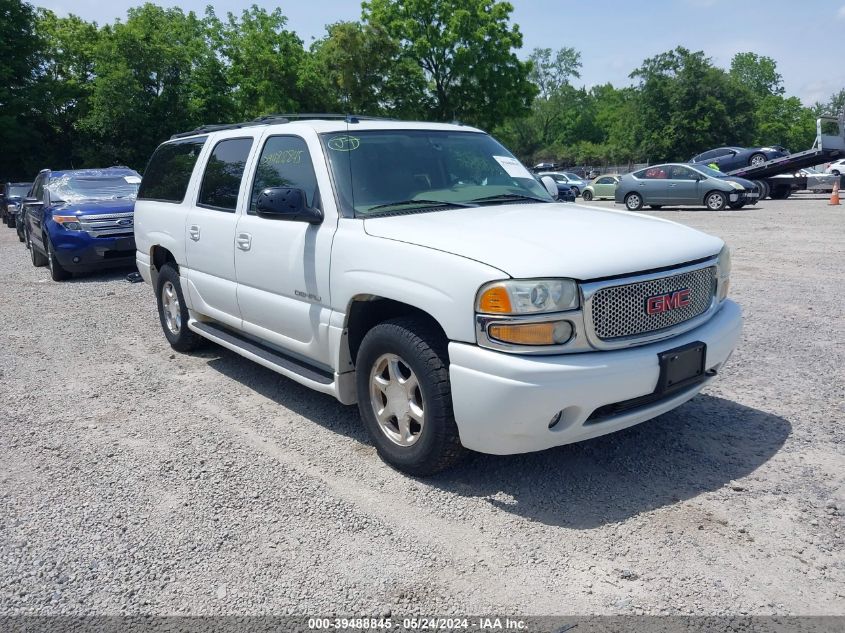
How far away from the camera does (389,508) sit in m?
3.38

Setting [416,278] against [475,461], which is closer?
[416,278]

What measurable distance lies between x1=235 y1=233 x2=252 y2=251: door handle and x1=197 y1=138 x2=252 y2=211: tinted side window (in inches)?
12.1

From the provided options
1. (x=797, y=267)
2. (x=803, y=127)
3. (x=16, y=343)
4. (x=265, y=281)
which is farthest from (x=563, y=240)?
(x=803, y=127)

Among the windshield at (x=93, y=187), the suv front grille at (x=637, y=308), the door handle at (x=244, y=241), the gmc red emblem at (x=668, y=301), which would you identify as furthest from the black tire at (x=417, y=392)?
the windshield at (x=93, y=187)

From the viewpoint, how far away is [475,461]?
12.7 feet

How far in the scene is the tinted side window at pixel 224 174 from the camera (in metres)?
4.93

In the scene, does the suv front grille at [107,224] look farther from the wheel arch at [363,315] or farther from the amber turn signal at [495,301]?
the amber turn signal at [495,301]

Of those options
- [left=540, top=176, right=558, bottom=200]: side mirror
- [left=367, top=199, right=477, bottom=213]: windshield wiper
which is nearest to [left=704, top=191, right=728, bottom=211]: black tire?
[left=540, top=176, right=558, bottom=200]: side mirror

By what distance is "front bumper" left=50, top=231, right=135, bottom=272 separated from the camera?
34.3ft

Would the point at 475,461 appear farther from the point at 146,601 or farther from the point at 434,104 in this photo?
the point at 434,104

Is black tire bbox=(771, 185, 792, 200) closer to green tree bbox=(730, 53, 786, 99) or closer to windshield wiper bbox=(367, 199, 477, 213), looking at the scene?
windshield wiper bbox=(367, 199, 477, 213)

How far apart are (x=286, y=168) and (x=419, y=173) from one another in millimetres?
894

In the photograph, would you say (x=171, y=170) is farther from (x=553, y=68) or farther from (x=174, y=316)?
(x=553, y=68)

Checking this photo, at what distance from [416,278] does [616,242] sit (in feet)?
3.36
